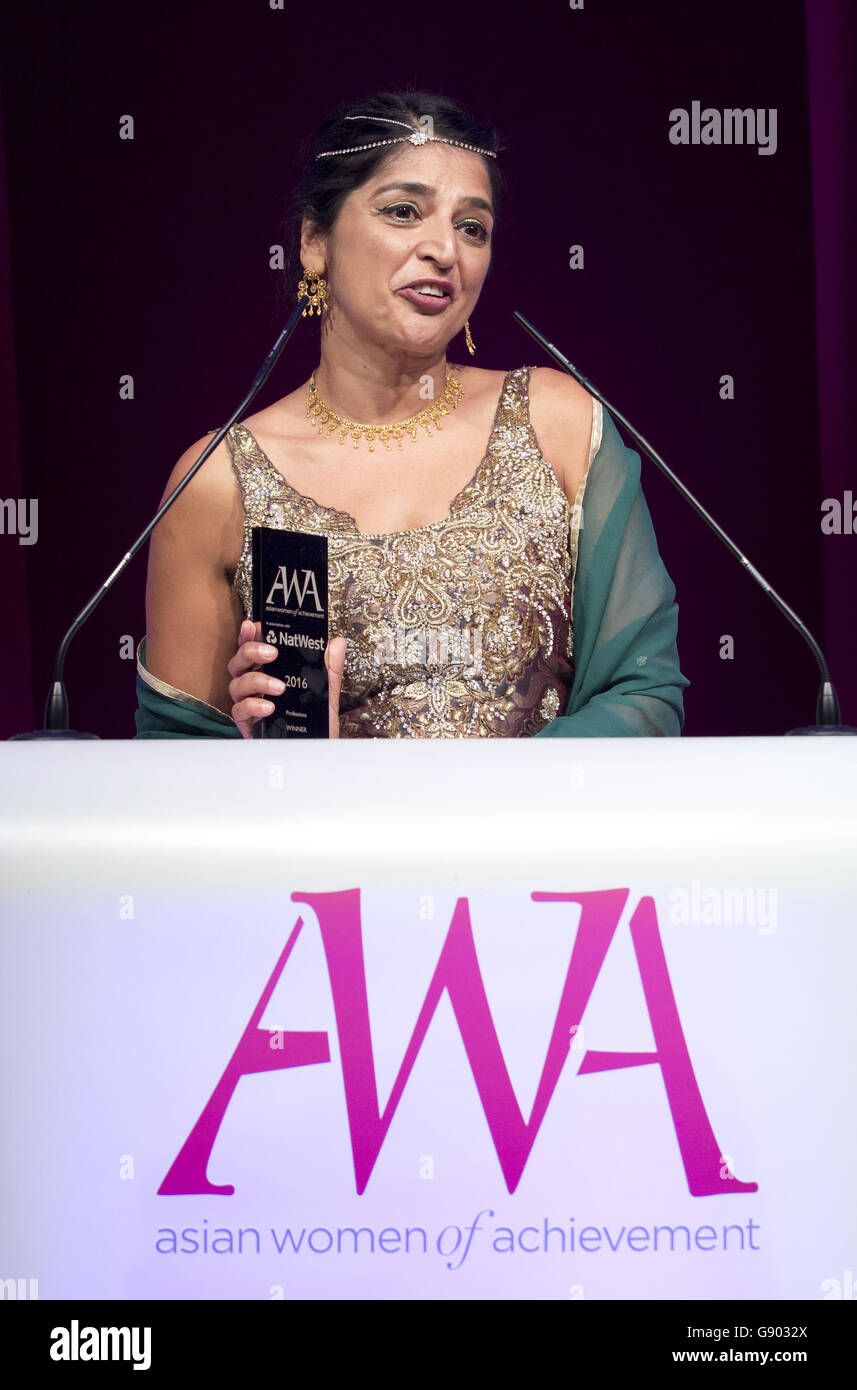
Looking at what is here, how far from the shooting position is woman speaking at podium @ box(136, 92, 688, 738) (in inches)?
72.6

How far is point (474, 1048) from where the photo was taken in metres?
1.04

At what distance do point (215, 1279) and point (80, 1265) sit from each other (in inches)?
3.5

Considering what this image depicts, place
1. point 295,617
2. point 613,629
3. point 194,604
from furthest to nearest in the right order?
point 194,604 < point 613,629 < point 295,617

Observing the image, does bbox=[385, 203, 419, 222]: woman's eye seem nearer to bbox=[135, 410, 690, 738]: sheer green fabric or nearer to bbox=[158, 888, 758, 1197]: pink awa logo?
bbox=[135, 410, 690, 738]: sheer green fabric

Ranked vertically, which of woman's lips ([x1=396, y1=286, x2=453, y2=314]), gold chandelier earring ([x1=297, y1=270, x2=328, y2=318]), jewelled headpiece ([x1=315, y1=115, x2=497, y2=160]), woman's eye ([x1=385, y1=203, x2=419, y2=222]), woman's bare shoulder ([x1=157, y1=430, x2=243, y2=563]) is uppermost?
jewelled headpiece ([x1=315, y1=115, x2=497, y2=160])

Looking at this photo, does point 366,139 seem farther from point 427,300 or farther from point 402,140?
point 427,300

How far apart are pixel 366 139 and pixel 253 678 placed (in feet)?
2.53

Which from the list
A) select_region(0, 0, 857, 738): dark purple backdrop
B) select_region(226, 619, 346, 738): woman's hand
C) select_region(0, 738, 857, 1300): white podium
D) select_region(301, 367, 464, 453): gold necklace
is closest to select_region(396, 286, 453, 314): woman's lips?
select_region(301, 367, 464, 453): gold necklace

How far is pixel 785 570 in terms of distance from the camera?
8.08 feet

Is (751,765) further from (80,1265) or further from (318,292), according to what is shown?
(318,292)

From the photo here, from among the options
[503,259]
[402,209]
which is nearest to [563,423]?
[402,209]

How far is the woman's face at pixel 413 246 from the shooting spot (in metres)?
1.90

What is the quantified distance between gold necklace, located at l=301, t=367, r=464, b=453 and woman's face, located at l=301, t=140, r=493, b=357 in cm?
7

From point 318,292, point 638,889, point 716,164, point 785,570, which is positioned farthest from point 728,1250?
point 716,164
